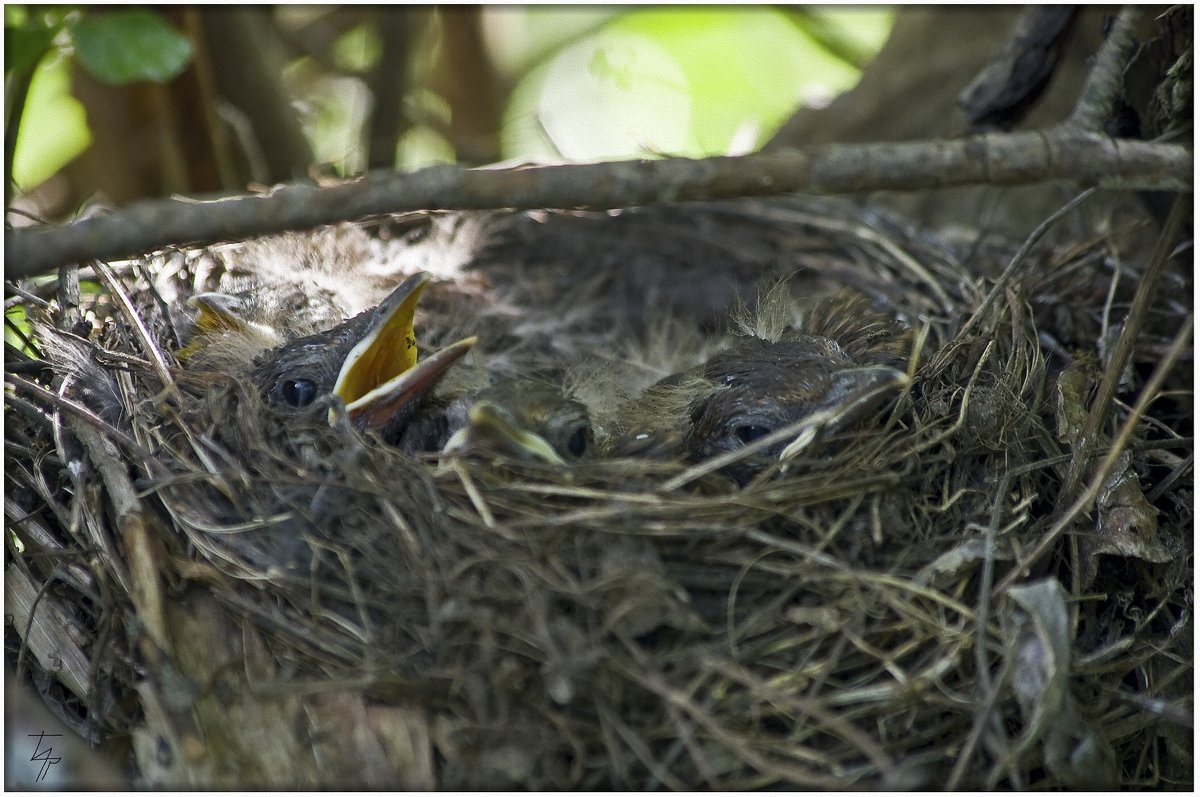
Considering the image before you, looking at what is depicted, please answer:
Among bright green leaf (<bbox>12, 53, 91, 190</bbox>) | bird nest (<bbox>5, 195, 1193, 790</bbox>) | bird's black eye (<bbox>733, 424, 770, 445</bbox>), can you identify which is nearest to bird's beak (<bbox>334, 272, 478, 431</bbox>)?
bird nest (<bbox>5, 195, 1193, 790</bbox>)

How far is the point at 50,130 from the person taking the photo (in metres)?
3.16

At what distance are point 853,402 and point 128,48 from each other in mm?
1473

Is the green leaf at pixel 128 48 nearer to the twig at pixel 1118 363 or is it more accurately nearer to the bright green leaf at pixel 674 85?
the bright green leaf at pixel 674 85

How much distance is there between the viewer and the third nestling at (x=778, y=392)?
5.39 ft

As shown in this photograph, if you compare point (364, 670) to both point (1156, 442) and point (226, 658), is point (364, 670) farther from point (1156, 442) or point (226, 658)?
point (1156, 442)

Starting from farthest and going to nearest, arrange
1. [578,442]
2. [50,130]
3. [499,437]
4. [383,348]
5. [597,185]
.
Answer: [50,130] → [383,348] → [578,442] → [499,437] → [597,185]

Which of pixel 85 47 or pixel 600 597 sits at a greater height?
pixel 85 47

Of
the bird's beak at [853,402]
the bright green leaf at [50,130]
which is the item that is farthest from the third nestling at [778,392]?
the bright green leaf at [50,130]

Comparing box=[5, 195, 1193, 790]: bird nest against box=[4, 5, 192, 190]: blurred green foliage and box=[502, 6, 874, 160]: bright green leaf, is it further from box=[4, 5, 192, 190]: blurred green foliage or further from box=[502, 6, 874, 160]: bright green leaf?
box=[502, 6, 874, 160]: bright green leaf

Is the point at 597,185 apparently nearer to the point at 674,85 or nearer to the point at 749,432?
the point at 749,432

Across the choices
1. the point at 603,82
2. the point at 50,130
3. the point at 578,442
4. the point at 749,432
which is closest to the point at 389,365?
the point at 578,442

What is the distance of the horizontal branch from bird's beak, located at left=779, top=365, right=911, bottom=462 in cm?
39

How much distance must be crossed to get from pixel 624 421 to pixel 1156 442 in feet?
2.95

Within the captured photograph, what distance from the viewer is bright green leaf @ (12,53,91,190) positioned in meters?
2.83
